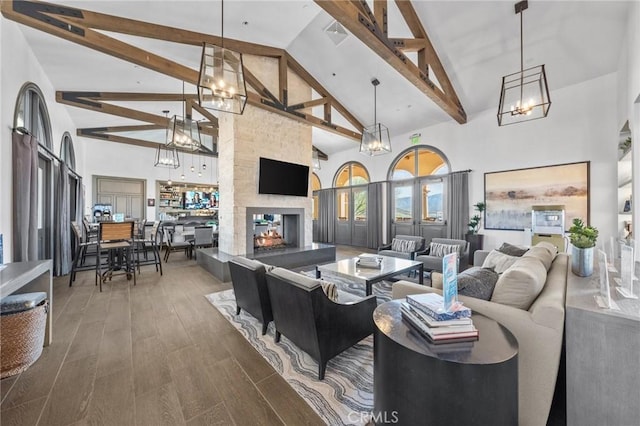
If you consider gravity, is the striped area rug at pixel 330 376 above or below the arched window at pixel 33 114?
below

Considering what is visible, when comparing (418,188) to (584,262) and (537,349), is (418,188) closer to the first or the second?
(584,262)

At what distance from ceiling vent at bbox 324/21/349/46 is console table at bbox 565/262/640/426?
5008 millimetres

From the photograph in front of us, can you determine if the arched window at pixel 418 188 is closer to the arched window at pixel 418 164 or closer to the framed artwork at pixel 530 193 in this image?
the arched window at pixel 418 164

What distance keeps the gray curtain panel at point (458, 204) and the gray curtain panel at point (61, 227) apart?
8.49m

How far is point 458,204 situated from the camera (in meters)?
6.35

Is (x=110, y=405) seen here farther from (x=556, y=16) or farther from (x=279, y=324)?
(x=556, y=16)

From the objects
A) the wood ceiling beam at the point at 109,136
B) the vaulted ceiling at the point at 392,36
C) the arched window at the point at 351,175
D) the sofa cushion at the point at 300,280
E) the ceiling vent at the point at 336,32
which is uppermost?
the ceiling vent at the point at 336,32

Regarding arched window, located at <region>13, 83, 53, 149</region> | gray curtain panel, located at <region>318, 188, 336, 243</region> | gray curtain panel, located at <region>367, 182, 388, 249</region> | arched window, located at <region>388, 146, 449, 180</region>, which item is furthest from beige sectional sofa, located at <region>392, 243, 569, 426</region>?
gray curtain panel, located at <region>318, 188, 336, 243</region>

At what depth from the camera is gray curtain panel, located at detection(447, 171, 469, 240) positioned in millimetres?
6281

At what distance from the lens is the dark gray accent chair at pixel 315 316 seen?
72.9 inches

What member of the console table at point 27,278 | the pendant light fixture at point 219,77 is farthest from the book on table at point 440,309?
the pendant light fixture at point 219,77

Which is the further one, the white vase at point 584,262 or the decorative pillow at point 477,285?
the white vase at point 584,262

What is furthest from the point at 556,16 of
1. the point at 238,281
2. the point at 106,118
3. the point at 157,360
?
the point at 106,118

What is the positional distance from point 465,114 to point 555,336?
6232 mm
